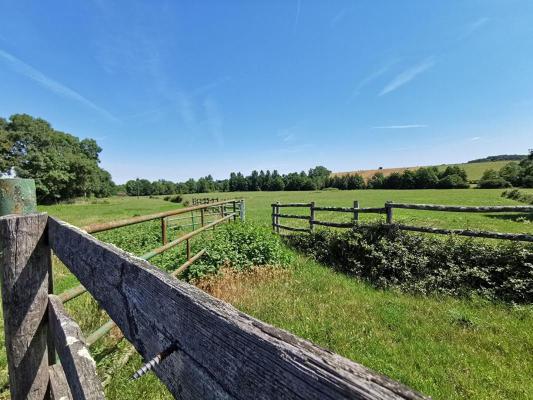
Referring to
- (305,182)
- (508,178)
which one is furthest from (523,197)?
(305,182)

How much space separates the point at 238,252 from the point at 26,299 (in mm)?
4749

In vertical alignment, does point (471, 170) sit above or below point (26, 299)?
above

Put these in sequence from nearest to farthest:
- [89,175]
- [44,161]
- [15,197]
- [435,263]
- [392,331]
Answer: [15,197] → [392,331] → [435,263] → [44,161] → [89,175]

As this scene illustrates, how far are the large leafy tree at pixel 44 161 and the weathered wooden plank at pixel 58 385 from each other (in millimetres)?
41457

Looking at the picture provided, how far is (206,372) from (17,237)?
1.43 meters

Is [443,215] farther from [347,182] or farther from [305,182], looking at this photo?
[305,182]

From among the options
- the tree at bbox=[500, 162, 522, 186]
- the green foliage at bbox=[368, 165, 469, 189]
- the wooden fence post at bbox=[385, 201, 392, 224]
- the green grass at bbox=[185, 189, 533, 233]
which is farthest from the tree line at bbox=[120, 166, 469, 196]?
the wooden fence post at bbox=[385, 201, 392, 224]

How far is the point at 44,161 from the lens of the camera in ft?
126

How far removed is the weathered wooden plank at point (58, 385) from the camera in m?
1.39

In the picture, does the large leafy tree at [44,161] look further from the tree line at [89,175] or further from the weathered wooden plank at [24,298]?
the weathered wooden plank at [24,298]

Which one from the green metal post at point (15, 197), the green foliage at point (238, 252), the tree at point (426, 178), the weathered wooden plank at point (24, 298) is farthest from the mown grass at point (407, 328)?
the tree at point (426, 178)

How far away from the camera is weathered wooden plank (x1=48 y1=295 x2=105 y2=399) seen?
868 mm

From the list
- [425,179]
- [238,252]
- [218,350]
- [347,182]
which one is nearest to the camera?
[218,350]

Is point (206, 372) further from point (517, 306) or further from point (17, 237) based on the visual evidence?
point (517, 306)
